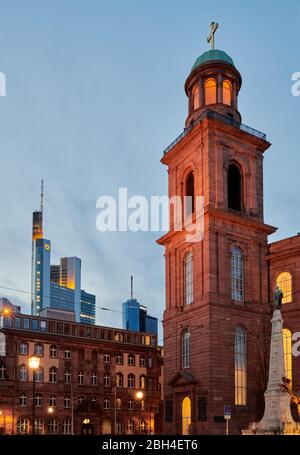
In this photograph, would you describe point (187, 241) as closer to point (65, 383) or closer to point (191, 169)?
point (191, 169)

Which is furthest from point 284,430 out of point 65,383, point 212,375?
point 65,383

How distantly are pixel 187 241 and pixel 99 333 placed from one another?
28.8m

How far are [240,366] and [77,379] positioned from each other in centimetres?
2912

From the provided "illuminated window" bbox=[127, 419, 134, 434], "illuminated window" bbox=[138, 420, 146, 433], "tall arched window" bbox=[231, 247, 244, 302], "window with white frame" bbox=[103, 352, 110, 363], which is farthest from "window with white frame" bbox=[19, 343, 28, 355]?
"tall arched window" bbox=[231, 247, 244, 302]

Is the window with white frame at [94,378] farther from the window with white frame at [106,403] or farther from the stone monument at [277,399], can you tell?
the stone monument at [277,399]

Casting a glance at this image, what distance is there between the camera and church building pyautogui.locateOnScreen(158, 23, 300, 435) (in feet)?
162

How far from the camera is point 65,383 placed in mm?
72062

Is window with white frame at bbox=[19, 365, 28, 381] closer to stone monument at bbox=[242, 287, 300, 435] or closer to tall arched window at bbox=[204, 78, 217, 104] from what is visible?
tall arched window at bbox=[204, 78, 217, 104]

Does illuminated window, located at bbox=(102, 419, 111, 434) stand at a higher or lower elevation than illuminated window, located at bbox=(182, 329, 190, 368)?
lower

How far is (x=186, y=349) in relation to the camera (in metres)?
53.2

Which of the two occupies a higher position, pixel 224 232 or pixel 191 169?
pixel 191 169

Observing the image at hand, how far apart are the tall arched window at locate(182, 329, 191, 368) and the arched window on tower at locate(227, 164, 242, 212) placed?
12.9m

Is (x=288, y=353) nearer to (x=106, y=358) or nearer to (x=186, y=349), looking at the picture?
(x=186, y=349)
